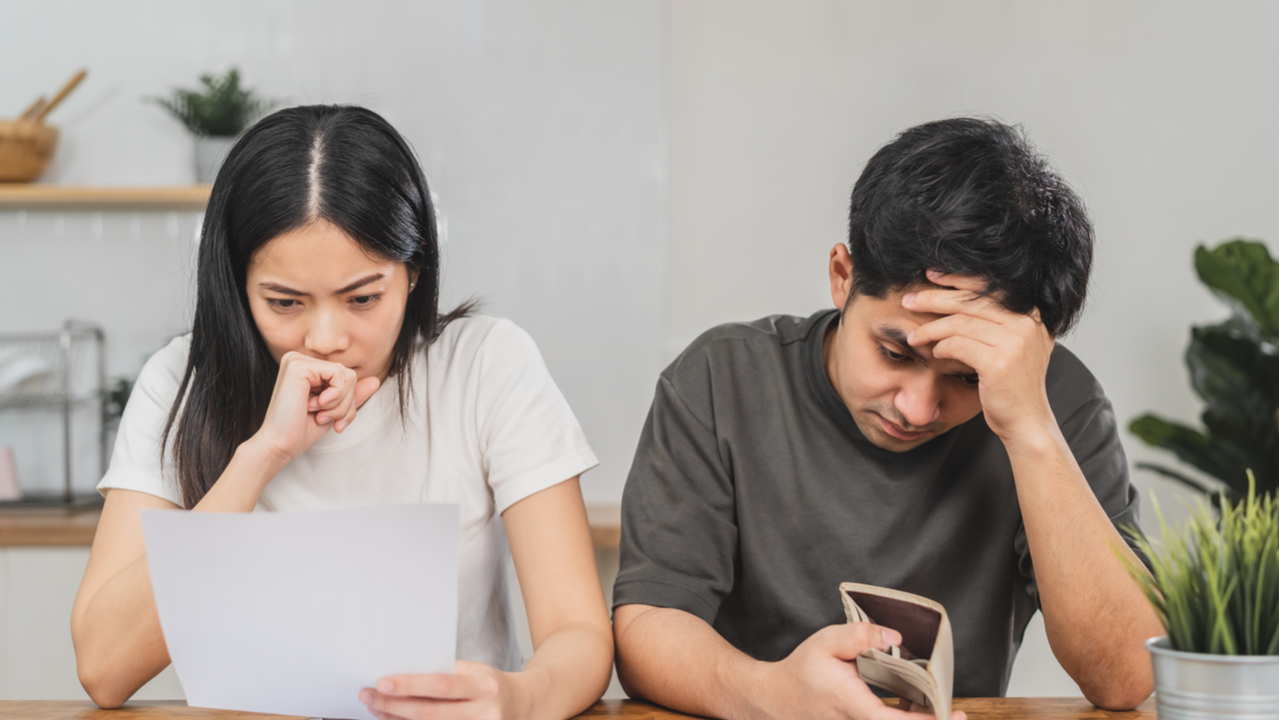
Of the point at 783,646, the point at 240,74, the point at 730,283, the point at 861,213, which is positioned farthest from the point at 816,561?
the point at 240,74

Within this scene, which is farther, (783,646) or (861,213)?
(783,646)

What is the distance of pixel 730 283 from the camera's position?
8.41 ft

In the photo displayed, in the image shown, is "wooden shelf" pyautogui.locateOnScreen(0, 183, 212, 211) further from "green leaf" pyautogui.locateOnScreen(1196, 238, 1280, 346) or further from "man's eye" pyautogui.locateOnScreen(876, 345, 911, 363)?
"green leaf" pyautogui.locateOnScreen(1196, 238, 1280, 346)

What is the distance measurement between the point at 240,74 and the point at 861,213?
2093 millimetres

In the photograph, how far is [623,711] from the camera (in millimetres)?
941

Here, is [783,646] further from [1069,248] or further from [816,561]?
[1069,248]

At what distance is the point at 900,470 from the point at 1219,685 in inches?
21.3

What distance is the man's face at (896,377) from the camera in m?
0.96

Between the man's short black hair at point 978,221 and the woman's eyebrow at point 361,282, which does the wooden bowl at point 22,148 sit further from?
the man's short black hair at point 978,221

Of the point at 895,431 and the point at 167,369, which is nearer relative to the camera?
the point at 895,431

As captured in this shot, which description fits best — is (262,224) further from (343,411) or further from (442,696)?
(442,696)

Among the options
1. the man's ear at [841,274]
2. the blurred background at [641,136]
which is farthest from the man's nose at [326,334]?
the blurred background at [641,136]

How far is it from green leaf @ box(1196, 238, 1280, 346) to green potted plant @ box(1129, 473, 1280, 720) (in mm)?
1832

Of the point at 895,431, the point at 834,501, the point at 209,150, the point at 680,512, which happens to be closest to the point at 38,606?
the point at 209,150
